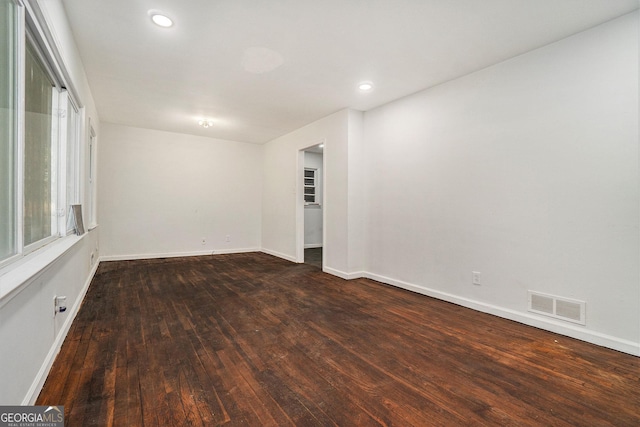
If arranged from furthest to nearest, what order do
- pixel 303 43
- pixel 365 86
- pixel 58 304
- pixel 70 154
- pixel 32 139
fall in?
pixel 365 86 < pixel 70 154 < pixel 303 43 < pixel 58 304 < pixel 32 139

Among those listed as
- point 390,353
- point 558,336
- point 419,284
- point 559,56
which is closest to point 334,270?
→ point 419,284

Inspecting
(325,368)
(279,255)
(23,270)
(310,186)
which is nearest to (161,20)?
(23,270)

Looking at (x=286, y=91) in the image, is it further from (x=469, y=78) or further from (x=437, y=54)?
(x=469, y=78)

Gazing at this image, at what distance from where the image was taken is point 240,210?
6.88 m

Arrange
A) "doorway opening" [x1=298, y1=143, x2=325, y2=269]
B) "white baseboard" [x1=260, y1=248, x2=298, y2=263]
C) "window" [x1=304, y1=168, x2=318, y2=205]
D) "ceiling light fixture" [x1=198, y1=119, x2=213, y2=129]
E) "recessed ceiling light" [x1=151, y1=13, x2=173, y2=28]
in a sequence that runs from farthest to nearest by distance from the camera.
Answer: "window" [x1=304, y1=168, x2=318, y2=205] → "doorway opening" [x1=298, y1=143, x2=325, y2=269] → "white baseboard" [x1=260, y1=248, x2=298, y2=263] → "ceiling light fixture" [x1=198, y1=119, x2=213, y2=129] → "recessed ceiling light" [x1=151, y1=13, x2=173, y2=28]

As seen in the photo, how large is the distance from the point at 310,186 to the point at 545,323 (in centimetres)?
600

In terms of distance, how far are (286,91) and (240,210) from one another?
370 centimetres

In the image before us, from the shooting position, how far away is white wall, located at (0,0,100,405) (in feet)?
4.21

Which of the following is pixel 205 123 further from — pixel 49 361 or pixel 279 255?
pixel 49 361

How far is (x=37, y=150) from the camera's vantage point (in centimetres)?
197

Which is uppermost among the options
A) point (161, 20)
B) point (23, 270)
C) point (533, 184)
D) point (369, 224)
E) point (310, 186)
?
point (161, 20)

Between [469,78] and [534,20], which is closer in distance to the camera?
[534,20]

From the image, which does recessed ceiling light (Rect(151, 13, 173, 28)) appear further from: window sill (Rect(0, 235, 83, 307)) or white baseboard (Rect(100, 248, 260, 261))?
white baseboard (Rect(100, 248, 260, 261))

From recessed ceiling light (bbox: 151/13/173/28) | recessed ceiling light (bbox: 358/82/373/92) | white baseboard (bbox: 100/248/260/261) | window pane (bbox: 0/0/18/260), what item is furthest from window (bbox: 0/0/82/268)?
white baseboard (bbox: 100/248/260/261)
